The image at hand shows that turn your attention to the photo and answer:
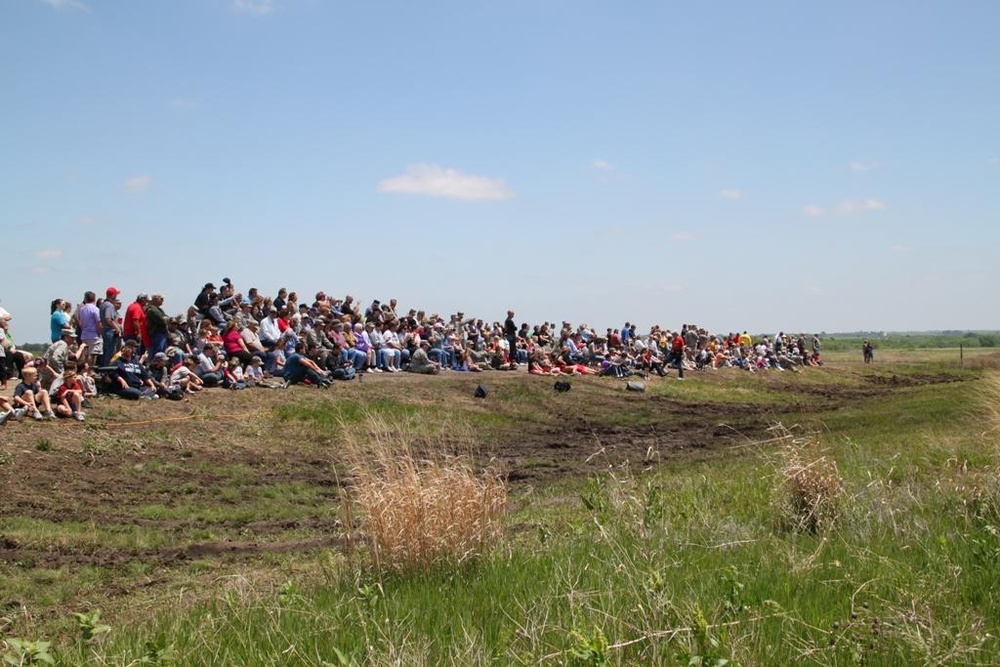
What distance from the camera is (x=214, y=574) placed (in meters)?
9.59

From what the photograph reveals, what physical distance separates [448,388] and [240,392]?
661 centimetres

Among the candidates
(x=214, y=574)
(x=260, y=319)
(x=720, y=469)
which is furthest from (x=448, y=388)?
(x=214, y=574)

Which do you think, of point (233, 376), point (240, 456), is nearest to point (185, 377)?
point (233, 376)

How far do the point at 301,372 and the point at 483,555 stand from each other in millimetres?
15849

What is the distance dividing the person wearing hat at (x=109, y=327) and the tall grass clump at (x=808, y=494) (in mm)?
15577

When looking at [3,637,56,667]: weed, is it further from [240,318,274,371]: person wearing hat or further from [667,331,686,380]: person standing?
[667,331,686,380]: person standing

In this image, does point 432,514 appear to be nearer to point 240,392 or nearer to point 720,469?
point 720,469

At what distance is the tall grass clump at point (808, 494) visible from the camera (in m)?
Answer: 9.18

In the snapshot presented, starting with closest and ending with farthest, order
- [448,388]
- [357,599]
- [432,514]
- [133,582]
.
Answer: [357,599], [432,514], [133,582], [448,388]

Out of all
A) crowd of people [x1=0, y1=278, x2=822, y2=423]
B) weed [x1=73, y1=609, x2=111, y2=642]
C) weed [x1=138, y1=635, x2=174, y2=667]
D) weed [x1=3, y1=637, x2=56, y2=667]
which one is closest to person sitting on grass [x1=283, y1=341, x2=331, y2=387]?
crowd of people [x1=0, y1=278, x2=822, y2=423]

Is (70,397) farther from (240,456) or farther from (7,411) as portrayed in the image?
(240,456)

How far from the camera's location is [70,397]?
56.8 ft

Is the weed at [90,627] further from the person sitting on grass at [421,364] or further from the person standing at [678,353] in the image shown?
the person standing at [678,353]

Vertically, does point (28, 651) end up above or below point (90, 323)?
below
